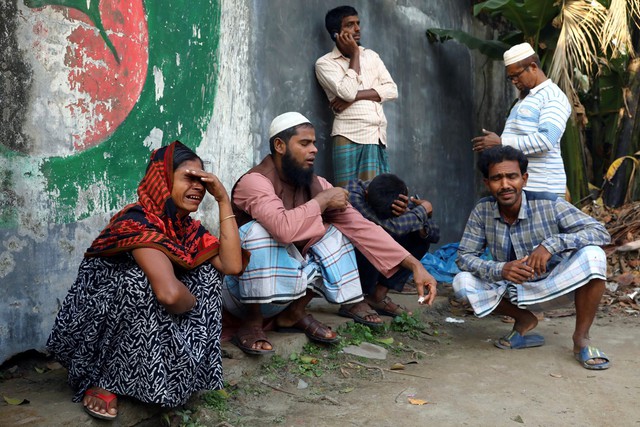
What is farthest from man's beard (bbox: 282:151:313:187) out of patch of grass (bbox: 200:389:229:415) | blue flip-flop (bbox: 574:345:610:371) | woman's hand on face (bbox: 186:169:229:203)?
blue flip-flop (bbox: 574:345:610:371)

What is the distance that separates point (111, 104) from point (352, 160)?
7.60ft

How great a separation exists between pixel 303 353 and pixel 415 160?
357 cm

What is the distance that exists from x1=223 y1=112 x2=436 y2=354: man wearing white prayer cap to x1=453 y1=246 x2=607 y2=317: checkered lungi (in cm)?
51

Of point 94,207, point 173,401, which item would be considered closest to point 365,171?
point 94,207

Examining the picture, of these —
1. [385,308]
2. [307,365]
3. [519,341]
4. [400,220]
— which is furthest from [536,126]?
[307,365]

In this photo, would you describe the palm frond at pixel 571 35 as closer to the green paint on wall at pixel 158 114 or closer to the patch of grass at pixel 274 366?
the green paint on wall at pixel 158 114

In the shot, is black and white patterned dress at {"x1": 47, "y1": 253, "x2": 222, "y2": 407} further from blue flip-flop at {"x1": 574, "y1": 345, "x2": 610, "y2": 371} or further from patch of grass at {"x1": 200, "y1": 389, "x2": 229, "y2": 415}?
blue flip-flop at {"x1": 574, "y1": 345, "x2": 610, "y2": 371}

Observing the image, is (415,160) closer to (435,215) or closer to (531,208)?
(435,215)

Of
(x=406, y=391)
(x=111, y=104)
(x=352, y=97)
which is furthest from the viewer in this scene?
(x=352, y=97)

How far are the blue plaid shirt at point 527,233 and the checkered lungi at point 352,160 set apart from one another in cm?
151

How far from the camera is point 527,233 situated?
427cm

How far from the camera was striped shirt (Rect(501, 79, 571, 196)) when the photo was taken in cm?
473

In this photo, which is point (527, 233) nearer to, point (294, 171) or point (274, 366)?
point (294, 171)

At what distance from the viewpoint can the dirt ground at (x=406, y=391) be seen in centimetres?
314
